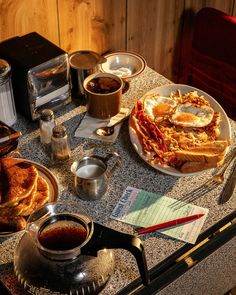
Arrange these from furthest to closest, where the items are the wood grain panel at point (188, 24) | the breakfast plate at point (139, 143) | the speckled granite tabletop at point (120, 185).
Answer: the wood grain panel at point (188, 24) < the breakfast plate at point (139, 143) < the speckled granite tabletop at point (120, 185)

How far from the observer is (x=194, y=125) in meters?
1.65

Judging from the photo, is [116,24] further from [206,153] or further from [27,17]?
[206,153]

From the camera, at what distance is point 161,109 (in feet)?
5.63

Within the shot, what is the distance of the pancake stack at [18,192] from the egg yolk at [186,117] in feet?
1.64

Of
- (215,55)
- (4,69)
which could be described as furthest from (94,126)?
(215,55)

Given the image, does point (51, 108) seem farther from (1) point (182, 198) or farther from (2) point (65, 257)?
(2) point (65, 257)

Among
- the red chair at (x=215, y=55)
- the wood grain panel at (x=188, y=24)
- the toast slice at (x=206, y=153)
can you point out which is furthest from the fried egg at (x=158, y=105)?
the wood grain panel at (x=188, y=24)

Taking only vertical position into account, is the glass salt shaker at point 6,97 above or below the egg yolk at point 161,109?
above

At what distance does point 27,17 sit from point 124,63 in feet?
1.40

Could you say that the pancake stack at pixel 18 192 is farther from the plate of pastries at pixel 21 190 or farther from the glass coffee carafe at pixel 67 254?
the glass coffee carafe at pixel 67 254

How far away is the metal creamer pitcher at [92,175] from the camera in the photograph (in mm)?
1414

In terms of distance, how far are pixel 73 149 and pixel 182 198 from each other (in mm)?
386

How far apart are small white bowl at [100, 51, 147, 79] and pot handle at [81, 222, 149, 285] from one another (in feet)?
3.05

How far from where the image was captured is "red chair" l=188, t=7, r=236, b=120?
2.17m
